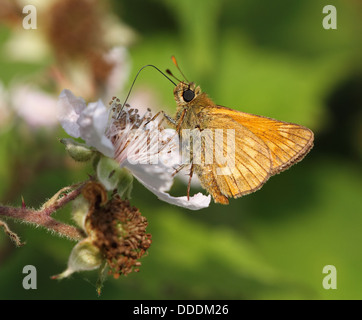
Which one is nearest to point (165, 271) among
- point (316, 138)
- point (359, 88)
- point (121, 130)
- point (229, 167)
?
point (229, 167)

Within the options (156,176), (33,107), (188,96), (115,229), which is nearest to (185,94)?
(188,96)

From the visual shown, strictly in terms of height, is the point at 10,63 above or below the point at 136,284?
above

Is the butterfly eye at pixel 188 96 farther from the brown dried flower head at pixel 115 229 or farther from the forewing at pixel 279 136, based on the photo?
the brown dried flower head at pixel 115 229

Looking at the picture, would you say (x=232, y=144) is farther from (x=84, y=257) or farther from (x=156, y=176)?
(x=84, y=257)

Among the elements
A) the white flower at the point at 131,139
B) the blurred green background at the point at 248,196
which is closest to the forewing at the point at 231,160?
the white flower at the point at 131,139

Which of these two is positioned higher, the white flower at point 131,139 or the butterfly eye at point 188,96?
the butterfly eye at point 188,96

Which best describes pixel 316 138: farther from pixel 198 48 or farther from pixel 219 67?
pixel 198 48
